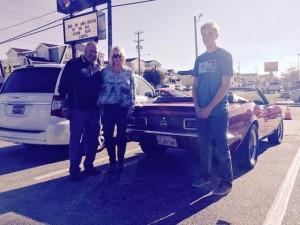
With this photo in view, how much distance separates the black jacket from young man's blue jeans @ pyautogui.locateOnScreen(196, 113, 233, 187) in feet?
5.14

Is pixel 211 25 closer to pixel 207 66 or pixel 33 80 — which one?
pixel 207 66

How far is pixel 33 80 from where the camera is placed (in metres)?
5.04

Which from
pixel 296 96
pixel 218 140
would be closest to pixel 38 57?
pixel 218 140

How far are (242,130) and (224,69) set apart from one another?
4.00 ft

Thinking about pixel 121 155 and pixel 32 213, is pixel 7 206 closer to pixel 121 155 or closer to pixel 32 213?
pixel 32 213

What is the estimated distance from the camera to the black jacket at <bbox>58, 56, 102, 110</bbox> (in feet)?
12.8

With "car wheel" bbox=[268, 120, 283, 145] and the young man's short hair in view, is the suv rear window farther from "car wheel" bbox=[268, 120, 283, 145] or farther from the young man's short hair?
"car wheel" bbox=[268, 120, 283, 145]

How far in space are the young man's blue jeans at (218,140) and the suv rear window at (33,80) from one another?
273 centimetres

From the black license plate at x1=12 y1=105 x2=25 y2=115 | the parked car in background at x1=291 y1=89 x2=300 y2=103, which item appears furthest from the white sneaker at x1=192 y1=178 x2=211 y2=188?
the parked car in background at x1=291 y1=89 x2=300 y2=103

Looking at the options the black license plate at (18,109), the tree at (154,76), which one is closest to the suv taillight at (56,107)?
the black license plate at (18,109)

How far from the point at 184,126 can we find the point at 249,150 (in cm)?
128

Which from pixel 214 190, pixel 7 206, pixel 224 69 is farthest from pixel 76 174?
pixel 224 69

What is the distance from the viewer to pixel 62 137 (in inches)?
188

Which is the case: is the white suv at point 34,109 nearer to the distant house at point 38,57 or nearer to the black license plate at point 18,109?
the black license plate at point 18,109
